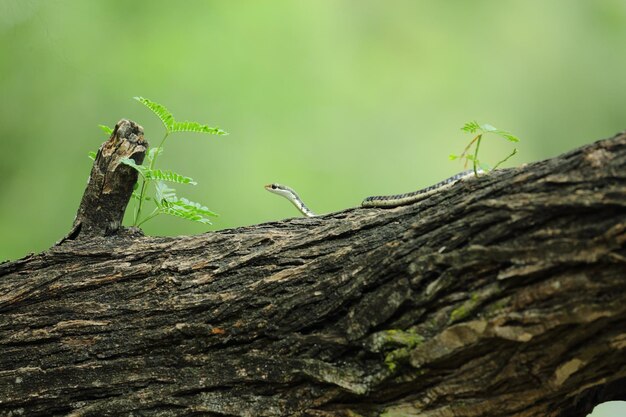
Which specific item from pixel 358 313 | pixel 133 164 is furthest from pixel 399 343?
pixel 133 164

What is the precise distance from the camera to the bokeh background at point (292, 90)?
5363 millimetres

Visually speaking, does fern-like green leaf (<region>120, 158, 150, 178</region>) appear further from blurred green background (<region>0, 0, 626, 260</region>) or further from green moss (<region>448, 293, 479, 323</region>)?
blurred green background (<region>0, 0, 626, 260</region>)

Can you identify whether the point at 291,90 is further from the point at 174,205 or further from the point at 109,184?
the point at 109,184

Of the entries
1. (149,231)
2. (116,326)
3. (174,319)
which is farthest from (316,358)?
(149,231)

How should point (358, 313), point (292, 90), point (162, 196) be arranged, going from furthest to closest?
point (292, 90), point (162, 196), point (358, 313)

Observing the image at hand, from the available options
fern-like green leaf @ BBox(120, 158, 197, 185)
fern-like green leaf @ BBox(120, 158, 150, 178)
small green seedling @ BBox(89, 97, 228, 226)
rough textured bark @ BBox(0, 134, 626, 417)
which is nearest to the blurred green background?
small green seedling @ BBox(89, 97, 228, 226)

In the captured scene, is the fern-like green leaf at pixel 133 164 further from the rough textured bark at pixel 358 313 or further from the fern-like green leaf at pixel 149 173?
the rough textured bark at pixel 358 313

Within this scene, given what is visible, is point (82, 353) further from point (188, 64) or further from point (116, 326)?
point (188, 64)

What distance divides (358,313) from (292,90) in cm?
382

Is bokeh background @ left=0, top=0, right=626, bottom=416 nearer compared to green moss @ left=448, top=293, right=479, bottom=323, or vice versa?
green moss @ left=448, top=293, right=479, bottom=323

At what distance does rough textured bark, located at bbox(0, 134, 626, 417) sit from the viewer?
67.5 inches

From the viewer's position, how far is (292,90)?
5562 millimetres

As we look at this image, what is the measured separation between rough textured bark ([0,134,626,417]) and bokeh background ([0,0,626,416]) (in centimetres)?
272

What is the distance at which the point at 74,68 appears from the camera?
5398 mm
